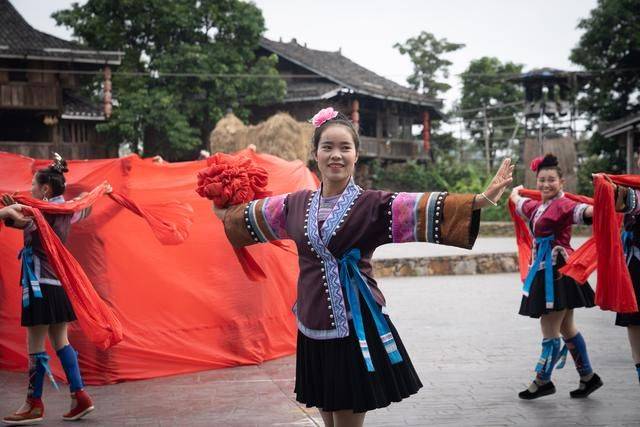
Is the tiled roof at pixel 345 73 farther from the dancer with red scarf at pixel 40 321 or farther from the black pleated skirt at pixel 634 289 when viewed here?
the dancer with red scarf at pixel 40 321

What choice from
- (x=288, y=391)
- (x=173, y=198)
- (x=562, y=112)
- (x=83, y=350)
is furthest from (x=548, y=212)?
(x=562, y=112)

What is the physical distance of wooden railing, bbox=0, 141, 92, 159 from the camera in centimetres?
2622

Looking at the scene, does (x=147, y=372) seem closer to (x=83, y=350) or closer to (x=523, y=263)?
(x=83, y=350)

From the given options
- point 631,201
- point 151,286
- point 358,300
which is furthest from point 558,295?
point 151,286

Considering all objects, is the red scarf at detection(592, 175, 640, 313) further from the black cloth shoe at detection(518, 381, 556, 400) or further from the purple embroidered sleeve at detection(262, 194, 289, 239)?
the purple embroidered sleeve at detection(262, 194, 289, 239)

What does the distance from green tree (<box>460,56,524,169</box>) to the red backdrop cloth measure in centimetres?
3108

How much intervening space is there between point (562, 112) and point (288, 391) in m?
25.7

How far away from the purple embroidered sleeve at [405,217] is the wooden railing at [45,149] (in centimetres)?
2436

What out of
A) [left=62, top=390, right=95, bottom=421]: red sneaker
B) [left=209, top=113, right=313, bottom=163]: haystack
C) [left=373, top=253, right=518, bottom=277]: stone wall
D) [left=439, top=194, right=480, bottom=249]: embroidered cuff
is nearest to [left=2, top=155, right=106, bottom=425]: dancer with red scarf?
[left=62, top=390, right=95, bottom=421]: red sneaker

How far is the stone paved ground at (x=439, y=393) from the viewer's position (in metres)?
5.19

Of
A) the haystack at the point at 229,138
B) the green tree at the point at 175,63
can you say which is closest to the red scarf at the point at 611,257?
the haystack at the point at 229,138

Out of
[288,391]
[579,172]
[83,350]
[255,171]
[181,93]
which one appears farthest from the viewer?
[579,172]

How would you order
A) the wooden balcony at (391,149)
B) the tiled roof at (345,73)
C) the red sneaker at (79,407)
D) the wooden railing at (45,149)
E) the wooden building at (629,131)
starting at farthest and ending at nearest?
the wooden balcony at (391,149), the tiled roof at (345,73), the wooden railing at (45,149), the wooden building at (629,131), the red sneaker at (79,407)

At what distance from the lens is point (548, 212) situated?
18.7 feet
